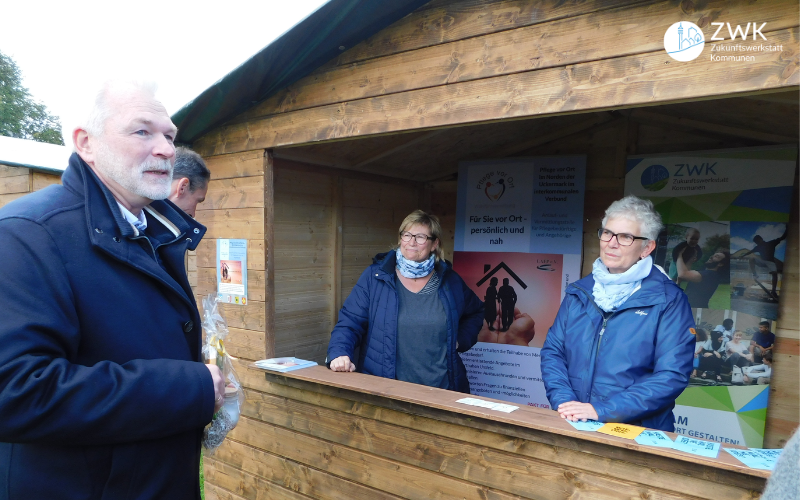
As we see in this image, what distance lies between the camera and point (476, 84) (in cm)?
204

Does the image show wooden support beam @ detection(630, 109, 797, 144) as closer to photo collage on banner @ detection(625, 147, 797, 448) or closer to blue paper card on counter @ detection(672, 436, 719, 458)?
photo collage on banner @ detection(625, 147, 797, 448)

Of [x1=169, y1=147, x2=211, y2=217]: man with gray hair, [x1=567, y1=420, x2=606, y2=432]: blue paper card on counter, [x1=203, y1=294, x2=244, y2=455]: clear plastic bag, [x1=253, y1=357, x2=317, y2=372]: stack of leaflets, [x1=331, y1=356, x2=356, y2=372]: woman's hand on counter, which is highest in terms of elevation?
[x1=169, y1=147, x2=211, y2=217]: man with gray hair

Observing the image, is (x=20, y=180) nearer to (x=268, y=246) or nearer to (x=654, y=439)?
(x=268, y=246)

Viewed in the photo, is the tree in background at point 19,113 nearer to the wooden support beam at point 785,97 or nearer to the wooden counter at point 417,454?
the wooden counter at point 417,454

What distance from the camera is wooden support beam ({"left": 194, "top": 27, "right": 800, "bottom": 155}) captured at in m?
1.48

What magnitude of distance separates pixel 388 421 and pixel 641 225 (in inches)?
62.6

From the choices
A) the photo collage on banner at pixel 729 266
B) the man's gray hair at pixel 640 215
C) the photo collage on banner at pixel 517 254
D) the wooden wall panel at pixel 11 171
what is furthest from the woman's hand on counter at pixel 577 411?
the wooden wall panel at pixel 11 171

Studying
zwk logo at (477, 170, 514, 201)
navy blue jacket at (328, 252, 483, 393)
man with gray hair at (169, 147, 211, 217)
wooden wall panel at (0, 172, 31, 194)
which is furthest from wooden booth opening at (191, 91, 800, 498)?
wooden wall panel at (0, 172, 31, 194)

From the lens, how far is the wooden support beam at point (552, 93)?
148 centimetres

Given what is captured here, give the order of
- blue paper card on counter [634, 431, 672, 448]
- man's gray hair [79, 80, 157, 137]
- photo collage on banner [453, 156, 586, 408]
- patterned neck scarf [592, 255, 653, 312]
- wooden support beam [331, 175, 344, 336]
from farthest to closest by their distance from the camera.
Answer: wooden support beam [331, 175, 344, 336] < photo collage on banner [453, 156, 586, 408] < patterned neck scarf [592, 255, 653, 312] < blue paper card on counter [634, 431, 672, 448] < man's gray hair [79, 80, 157, 137]

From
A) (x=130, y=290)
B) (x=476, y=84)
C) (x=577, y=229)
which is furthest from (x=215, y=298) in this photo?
(x=577, y=229)

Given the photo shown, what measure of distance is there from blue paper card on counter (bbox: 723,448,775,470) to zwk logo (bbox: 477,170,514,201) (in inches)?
99.9

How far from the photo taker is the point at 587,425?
1.81 meters

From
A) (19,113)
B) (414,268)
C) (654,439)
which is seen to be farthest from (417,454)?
(19,113)
